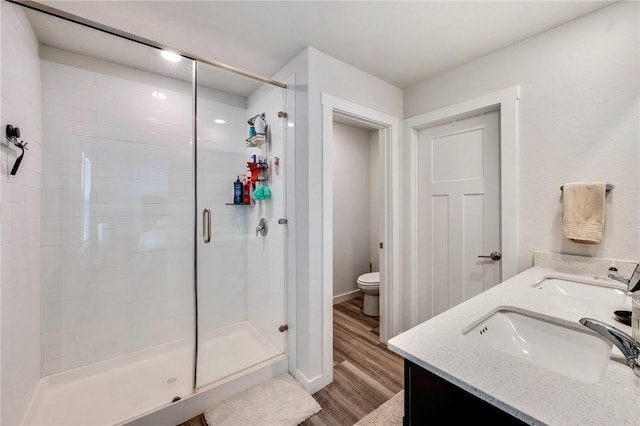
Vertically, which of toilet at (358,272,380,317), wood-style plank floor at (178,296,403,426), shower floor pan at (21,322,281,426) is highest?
toilet at (358,272,380,317)

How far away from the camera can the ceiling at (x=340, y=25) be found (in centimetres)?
144

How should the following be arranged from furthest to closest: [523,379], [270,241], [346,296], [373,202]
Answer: [373,202] → [346,296] → [270,241] → [523,379]

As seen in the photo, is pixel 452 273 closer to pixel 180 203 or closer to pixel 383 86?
pixel 383 86

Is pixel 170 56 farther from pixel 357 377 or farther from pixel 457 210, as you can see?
pixel 357 377

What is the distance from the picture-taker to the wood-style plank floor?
5.22 feet

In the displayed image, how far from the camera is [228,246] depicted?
8.04 ft

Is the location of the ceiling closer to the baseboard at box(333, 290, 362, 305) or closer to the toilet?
the toilet

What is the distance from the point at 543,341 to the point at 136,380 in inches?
99.2

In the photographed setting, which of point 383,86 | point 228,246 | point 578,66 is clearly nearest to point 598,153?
point 578,66

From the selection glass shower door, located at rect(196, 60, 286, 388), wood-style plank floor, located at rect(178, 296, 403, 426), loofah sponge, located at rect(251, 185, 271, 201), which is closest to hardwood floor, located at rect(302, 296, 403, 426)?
wood-style plank floor, located at rect(178, 296, 403, 426)

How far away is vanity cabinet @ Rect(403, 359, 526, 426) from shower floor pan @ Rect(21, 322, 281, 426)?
1526 mm

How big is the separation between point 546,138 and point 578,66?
16.9 inches

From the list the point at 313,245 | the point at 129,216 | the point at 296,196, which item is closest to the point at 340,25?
the point at 296,196

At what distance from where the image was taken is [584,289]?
1.30 metres
